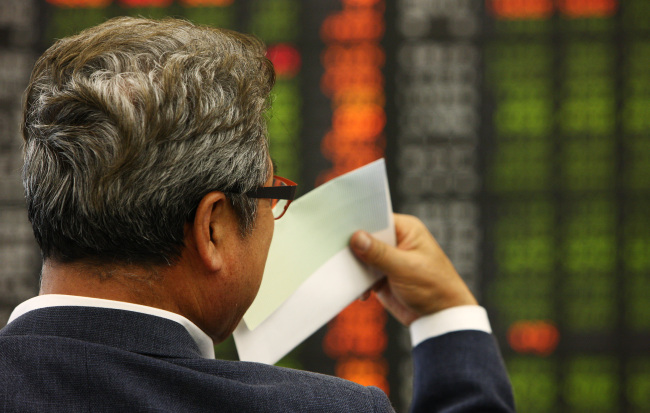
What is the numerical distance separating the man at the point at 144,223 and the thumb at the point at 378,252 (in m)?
0.25

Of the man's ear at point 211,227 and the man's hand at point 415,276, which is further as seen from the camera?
the man's hand at point 415,276

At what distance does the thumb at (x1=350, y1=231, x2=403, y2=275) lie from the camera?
2.48 feet

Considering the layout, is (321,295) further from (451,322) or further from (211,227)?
(211,227)

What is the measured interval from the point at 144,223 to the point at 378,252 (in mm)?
360

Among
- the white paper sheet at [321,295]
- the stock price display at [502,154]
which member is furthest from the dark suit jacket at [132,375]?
the stock price display at [502,154]

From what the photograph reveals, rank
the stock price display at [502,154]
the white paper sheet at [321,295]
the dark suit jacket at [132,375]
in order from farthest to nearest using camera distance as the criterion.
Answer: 1. the stock price display at [502,154]
2. the white paper sheet at [321,295]
3. the dark suit jacket at [132,375]

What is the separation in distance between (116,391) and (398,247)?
0.45 m

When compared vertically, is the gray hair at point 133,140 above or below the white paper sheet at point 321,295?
above

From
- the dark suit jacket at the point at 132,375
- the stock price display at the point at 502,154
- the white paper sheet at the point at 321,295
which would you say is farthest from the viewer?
the stock price display at the point at 502,154

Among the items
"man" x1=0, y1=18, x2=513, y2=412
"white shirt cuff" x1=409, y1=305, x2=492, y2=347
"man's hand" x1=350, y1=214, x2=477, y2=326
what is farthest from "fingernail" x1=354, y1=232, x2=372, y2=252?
"man" x1=0, y1=18, x2=513, y2=412

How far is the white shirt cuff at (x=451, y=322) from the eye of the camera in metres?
0.72

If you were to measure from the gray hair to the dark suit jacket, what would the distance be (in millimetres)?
56

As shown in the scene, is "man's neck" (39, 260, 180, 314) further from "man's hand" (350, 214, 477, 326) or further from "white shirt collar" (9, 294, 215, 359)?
"man's hand" (350, 214, 477, 326)

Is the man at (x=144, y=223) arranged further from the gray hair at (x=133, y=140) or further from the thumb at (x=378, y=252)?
the thumb at (x=378, y=252)
